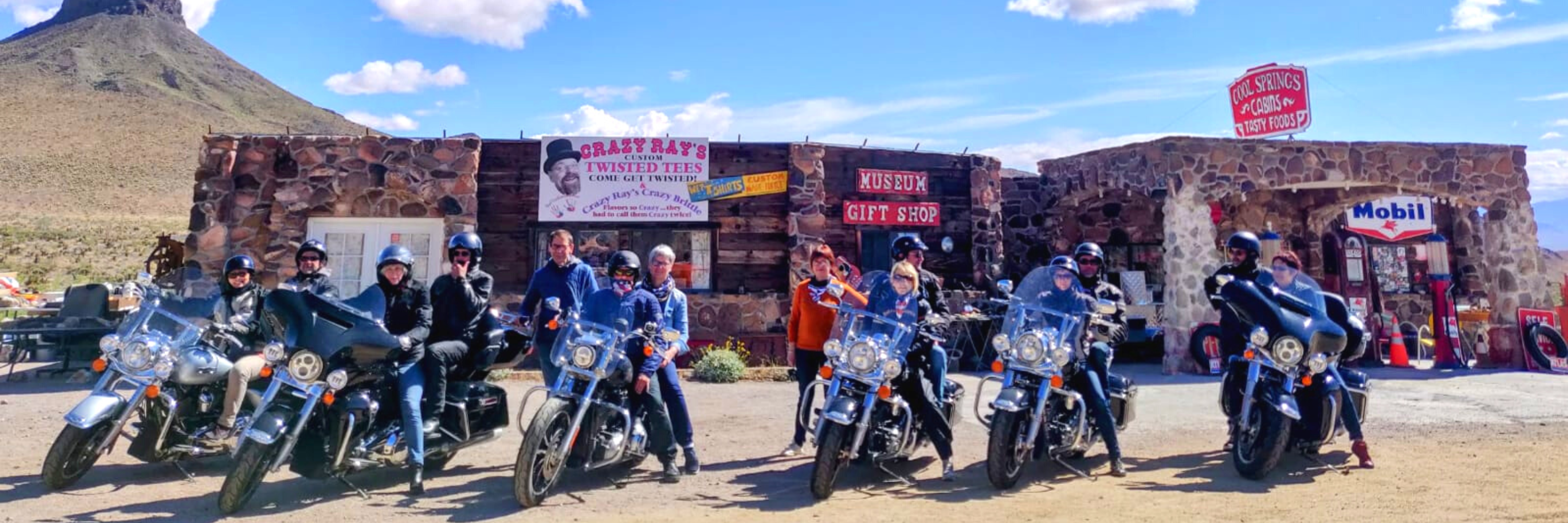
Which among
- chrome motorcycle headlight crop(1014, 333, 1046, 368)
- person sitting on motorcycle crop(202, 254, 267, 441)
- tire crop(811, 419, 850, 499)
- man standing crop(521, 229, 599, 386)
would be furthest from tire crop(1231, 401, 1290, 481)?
person sitting on motorcycle crop(202, 254, 267, 441)

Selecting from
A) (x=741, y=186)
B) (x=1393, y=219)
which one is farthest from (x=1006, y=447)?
(x=1393, y=219)

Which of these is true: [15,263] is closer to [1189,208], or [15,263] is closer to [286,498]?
[286,498]

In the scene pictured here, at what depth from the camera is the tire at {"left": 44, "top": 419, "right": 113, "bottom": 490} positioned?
492 centimetres

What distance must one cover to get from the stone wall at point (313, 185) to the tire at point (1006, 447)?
8.72 meters

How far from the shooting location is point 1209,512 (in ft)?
15.7

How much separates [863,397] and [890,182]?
8.68 m

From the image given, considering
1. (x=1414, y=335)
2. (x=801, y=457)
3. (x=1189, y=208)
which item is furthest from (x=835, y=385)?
(x=1414, y=335)

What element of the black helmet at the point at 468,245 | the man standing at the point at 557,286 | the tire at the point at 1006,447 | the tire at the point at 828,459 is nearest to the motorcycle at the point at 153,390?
the black helmet at the point at 468,245

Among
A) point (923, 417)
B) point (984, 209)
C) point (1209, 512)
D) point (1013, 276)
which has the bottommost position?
point (1209, 512)

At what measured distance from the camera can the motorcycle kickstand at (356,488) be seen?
507 centimetres

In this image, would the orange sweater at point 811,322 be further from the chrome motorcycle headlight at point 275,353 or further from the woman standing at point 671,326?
the chrome motorcycle headlight at point 275,353

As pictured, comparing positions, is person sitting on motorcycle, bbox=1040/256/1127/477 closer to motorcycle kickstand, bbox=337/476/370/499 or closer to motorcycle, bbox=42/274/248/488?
motorcycle kickstand, bbox=337/476/370/499

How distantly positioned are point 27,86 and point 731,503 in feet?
227

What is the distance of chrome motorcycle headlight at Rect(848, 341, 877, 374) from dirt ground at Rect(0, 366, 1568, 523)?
0.73 meters
